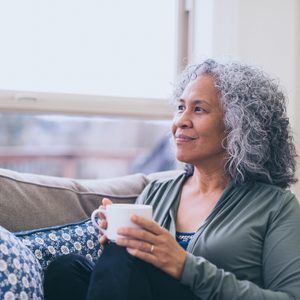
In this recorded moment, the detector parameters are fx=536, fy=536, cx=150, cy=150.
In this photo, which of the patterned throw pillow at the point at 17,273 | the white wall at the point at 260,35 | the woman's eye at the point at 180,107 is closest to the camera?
the patterned throw pillow at the point at 17,273

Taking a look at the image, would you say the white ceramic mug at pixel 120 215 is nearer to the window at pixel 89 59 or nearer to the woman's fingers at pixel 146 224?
the woman's fingers at pixel 146 224

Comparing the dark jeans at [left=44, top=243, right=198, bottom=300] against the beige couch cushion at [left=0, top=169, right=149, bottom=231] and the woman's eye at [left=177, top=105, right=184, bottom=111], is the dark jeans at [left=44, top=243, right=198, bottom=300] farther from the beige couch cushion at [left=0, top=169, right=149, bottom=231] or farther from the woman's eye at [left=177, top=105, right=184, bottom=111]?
the woman's eye at [left=177, top=105, right=184, bottom=111]

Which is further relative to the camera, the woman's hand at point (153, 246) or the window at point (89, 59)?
the window at point (89, 59)

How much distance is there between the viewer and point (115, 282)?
4.01 ft

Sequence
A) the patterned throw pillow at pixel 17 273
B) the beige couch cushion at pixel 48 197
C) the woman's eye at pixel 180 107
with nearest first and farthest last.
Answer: the patterned throw pillow at pixel 17 273
the beige couch cushion at pixel 48 197
the woman's eye at pixel 180 107

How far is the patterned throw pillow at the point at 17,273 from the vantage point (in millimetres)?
1199

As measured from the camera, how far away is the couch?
1257mm

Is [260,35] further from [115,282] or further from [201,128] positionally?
[115,282]

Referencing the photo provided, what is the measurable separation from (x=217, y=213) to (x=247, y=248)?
14 cm

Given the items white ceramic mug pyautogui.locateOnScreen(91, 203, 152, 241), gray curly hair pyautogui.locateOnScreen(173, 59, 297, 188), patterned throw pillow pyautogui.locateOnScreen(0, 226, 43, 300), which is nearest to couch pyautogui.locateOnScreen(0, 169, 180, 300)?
patterned throw pillow pyautogui.locateOnScreen(0, 226, 43, 300)

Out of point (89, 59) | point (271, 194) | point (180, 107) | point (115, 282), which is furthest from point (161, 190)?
point (89, 59)

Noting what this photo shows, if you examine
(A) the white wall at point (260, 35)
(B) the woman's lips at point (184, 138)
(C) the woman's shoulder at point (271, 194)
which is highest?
(A) the white wall at point (260, 35)

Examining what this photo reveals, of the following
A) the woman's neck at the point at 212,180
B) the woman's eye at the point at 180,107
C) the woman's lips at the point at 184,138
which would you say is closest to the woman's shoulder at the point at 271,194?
the woman's neck at the point at 212,180

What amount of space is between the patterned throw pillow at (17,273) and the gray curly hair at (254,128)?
0.68 meters
